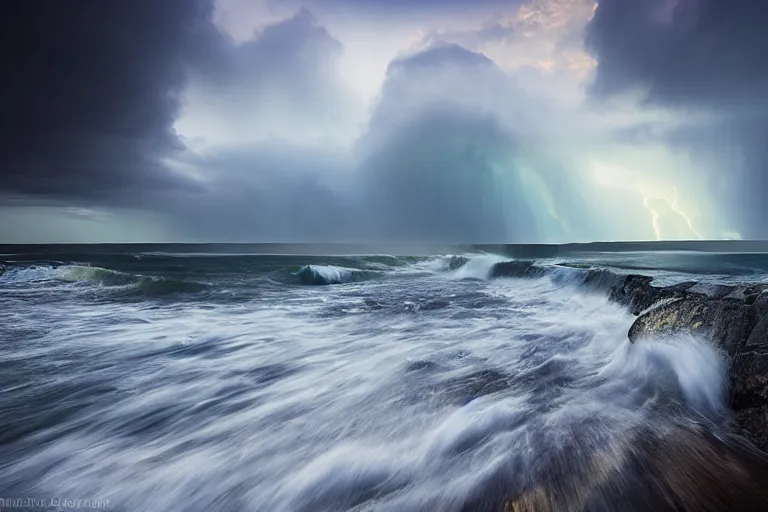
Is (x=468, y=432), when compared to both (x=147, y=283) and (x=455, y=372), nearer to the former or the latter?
(x=455, y=372)

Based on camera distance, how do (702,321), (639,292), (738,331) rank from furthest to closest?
(639,292) → (702,321) → (738,331)

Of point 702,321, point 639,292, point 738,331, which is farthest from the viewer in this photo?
point 639,292

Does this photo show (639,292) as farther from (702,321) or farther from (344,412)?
(344,412)

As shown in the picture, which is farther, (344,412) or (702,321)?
(702,321)

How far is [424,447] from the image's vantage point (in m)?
3.64

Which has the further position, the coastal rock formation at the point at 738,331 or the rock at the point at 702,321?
the rock at the point at 702,321

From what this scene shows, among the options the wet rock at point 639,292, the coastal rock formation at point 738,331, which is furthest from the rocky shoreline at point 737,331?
the wet rock at point 639,292

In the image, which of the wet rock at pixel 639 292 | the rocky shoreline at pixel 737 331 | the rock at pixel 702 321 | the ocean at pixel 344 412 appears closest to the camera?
the ocean at pixel 344 412

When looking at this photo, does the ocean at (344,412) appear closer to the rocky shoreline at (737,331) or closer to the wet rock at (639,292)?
the rocky shoreline at (737,331)

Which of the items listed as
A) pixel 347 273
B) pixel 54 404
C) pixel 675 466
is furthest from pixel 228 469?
pixel 347 273

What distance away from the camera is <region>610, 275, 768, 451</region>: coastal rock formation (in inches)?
138

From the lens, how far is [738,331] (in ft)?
15.0

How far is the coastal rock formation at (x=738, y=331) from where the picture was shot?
11.5 feet

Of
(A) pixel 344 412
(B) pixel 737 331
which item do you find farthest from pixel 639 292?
(A) pixel 344 412
